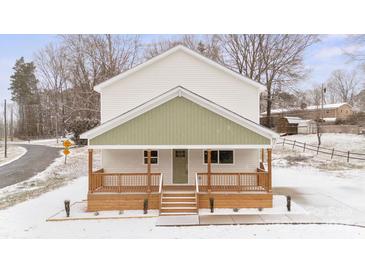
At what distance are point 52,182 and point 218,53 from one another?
38.3 feet

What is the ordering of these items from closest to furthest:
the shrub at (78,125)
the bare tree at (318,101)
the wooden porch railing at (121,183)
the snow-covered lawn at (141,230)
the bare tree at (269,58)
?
the snow-covered lawn at (141,230), the wooden porch railing at (121,183), the bare tree at (269,58), the shrub at (78,125), the bare tree at (318,101)

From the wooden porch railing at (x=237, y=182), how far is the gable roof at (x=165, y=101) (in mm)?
1657

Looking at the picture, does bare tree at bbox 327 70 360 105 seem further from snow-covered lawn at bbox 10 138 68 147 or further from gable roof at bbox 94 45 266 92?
snow-covered lawn at bbox 10 138 68 147

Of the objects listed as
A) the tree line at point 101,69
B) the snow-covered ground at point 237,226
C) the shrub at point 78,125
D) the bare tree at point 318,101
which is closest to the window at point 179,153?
the snow-covered ground at point 237,226

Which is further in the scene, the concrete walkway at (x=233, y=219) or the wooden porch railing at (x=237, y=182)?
the wooden porch railing at (x=237, y=182)

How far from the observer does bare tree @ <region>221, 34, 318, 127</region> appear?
14.5 metres

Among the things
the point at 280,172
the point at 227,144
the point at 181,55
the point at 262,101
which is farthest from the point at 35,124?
the point at 262,101

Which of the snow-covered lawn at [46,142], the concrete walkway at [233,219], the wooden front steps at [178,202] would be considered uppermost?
the snow-covered lawn at [46,142]

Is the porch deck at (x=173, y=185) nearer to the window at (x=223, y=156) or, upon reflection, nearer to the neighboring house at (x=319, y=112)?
the window at (x=223, y=156)

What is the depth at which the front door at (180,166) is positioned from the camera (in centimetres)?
1022

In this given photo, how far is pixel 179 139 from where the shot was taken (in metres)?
8.51

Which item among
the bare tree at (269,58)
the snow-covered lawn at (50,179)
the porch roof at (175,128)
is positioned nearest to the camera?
the porch roof at (175,128)

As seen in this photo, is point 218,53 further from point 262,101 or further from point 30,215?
point 30,215

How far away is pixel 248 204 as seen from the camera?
873 centimetres
